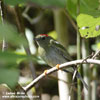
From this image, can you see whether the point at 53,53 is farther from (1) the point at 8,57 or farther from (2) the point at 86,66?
(1) the point at 8,57

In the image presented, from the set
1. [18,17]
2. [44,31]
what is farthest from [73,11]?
[44,31]

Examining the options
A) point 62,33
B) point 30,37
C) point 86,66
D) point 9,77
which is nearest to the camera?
point 9,77

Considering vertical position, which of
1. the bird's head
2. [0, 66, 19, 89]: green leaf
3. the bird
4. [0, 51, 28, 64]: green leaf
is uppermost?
the bird's head

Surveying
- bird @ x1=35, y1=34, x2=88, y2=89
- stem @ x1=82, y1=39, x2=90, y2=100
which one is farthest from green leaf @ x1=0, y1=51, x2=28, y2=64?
bird @ x1=35, y1=34, x2=88, y2=89

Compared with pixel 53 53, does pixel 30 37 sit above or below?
above

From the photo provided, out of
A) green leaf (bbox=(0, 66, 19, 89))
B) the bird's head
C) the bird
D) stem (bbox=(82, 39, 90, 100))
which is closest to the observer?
green leaf (bbox=(0, 66, 19, 89))

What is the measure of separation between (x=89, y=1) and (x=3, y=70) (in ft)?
3.36

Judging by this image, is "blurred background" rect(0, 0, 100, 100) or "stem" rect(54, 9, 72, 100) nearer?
"blurred background" rect(0, 0, 100, 100)

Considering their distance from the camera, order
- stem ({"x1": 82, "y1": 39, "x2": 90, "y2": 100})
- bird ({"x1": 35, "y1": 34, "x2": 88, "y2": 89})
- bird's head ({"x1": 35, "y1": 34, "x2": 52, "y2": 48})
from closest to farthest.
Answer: stem ({"x1": 82, "y1": 39, "x2": 90, "y2": 100}) < bird ({"x1": 35, "y1": 34, "x2": 88, "y2": 89}) < bird's head ({"x1": 35, "y1": 34, "x2": 52, "y2": 48})

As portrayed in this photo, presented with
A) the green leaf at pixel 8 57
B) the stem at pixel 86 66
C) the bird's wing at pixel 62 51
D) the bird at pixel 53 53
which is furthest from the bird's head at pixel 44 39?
the green leaf at pixel 8 57

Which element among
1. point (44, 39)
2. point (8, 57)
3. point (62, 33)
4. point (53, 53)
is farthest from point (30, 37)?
point (8, 57)

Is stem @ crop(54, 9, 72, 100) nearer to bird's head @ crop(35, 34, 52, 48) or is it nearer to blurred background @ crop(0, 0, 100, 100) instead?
blurred background @ crop(0, 0, 100, 100)

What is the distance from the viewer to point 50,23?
4742mm

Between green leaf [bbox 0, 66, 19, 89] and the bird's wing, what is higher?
the bird's wing
